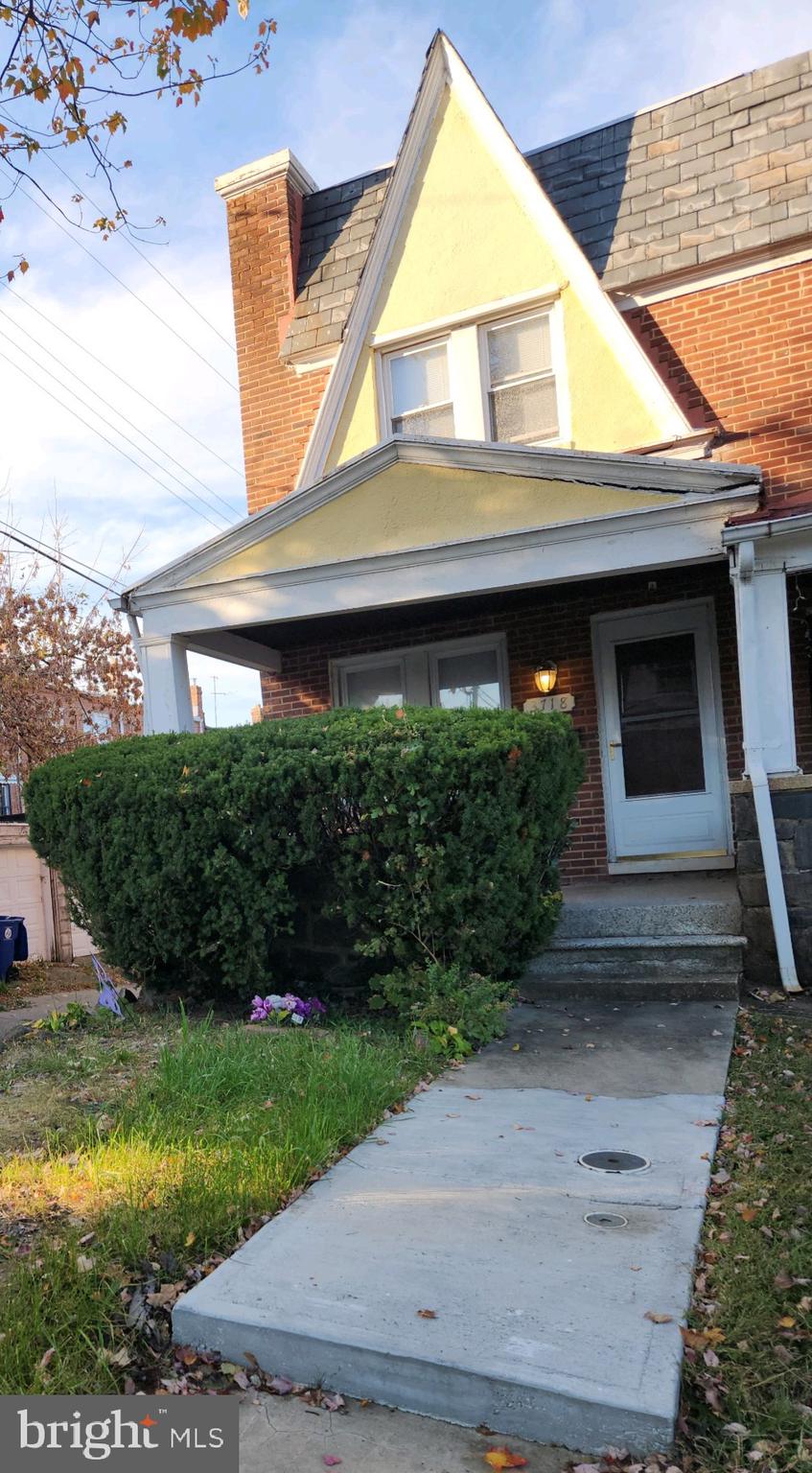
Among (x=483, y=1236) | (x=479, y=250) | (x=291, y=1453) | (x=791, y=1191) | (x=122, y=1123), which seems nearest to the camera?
(x=291, y=1453)

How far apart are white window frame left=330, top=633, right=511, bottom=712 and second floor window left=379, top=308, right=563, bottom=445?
6.22 feet

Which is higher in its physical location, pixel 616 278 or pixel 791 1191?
pixel 616 278

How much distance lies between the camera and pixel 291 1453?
2051 mm

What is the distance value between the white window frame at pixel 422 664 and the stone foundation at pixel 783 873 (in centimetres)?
324

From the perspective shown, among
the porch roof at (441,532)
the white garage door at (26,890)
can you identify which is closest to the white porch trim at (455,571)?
the porch roof at (441,532)

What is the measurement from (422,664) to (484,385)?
2671 mm

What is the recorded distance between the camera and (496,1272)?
262cm

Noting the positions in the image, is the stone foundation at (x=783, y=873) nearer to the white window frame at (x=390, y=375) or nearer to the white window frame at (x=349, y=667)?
the white window frame at (x=349, y=667)

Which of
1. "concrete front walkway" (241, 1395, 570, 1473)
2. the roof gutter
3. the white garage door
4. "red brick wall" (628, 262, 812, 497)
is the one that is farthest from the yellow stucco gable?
the white garage door

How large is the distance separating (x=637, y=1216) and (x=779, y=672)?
14.3ft

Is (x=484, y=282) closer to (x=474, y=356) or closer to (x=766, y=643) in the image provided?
(x=474, y=356)

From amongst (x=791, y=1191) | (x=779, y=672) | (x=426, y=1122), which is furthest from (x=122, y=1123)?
(x=779, y=672)

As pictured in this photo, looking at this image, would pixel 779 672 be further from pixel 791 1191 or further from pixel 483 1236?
pixel 483 1236

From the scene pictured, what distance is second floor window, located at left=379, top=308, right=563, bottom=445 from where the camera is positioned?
344 inches
